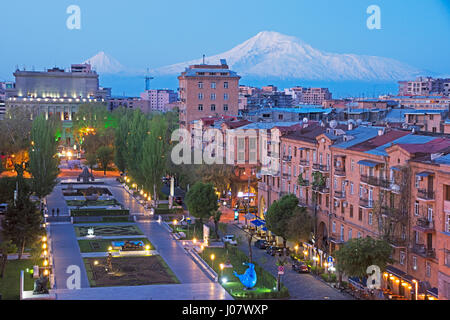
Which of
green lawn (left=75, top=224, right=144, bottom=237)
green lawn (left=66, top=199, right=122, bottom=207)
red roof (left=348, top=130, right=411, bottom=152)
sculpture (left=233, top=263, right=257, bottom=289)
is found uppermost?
red roof (left=348, top=130, right=411, bottom=152)

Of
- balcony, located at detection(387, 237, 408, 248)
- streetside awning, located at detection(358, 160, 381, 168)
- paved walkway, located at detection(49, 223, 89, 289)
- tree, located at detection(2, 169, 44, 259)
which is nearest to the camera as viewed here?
balcony, located at detection(387, 237, 408, 248)

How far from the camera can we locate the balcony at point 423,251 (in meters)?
22.2

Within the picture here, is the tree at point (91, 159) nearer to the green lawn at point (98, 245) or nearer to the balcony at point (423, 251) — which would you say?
the green lawn at point (98, 245)

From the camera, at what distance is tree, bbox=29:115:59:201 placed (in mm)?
42656

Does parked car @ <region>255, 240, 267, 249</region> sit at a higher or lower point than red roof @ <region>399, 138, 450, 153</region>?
lower

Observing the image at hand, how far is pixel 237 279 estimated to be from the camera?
25250 mm

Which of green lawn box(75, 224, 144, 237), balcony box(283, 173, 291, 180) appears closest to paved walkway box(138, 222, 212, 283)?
green lawn box(75, 224, 144, 237)

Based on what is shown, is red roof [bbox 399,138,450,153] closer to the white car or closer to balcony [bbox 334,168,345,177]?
balcony [bbox 334,168,345,177]

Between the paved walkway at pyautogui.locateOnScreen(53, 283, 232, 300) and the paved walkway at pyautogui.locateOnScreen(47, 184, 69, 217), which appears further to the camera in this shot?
the paved walkway at pyautogui.locateOnScreen(47, 184, 69, 217)

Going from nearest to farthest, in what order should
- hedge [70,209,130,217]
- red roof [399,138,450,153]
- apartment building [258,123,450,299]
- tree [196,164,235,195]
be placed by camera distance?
apartment building [258,123,450,299] → red roof [399,138,450,153] → hedge [70,209,130,217] → tree [196,164,235,195]

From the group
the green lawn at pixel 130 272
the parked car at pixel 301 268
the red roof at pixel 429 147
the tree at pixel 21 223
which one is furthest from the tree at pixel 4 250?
the red roof at pixel 429 147

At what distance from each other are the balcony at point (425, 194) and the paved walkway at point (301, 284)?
429cm

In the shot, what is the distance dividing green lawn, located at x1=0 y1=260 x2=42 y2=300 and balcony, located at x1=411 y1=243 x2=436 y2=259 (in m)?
13.6

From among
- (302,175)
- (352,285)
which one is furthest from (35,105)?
(352,285)
